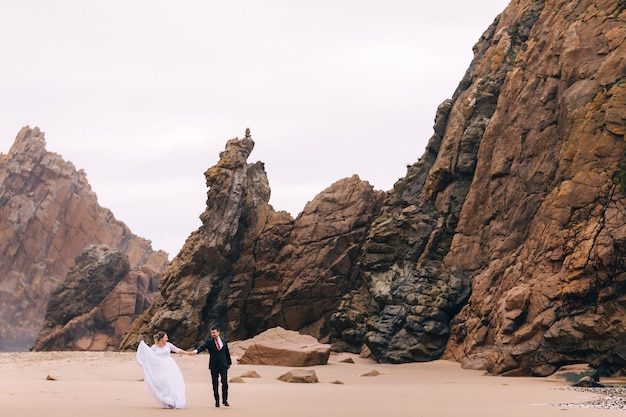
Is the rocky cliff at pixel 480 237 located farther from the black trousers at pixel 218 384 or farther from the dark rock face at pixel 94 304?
the dark rock face at pixel 94 304

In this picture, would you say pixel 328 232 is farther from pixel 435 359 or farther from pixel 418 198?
pixel 435 359

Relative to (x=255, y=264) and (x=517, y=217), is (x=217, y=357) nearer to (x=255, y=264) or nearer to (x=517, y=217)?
(x=517, y=217)

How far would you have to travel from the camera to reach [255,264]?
164 feet

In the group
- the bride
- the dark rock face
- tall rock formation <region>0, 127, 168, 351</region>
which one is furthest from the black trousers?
tall rock formation <region>0, 127, 168, 351</region>

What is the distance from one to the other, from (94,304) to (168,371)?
6097 cm

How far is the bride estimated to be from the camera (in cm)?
1304

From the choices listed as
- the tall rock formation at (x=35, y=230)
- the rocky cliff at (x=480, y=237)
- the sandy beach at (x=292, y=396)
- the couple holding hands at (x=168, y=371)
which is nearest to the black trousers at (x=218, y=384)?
the couple holding hands at (x=168, y=371)

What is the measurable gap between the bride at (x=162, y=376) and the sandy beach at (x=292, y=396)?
319 millimetres

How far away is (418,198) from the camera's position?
3950cm

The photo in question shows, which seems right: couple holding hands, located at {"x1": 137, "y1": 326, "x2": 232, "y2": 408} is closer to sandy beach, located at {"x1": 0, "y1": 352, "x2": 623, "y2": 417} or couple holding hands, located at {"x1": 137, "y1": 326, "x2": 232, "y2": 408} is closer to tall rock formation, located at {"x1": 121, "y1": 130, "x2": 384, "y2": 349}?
sandy beach, located at {"x1": 0, "y1": 352, "x2": 623, "y2": 417}

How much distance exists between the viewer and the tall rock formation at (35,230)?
114m

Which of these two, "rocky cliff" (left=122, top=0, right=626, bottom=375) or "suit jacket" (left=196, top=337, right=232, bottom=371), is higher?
"rocky cliff" (left=122, top=0, right=626, bottom=375)

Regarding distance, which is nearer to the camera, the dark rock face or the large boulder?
the large boulder

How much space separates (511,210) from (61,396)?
22.6 m
